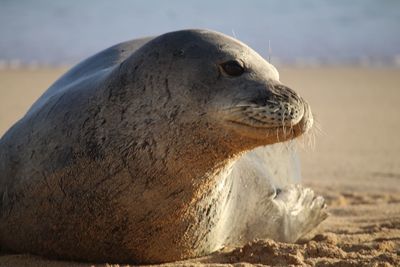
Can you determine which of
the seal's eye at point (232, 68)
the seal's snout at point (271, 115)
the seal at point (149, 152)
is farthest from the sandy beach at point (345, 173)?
the seal's eye at point (232, 68)

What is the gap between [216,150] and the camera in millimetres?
3246

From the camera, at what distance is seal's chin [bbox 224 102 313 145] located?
3.13 m

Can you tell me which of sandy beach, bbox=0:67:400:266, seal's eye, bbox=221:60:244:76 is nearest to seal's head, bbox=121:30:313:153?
seal's eye, bbox=221:60:244:76

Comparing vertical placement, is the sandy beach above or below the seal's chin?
below

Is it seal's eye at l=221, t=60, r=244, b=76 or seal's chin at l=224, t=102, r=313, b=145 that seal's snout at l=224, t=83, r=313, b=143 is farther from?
seal's eye at l=221, t=60, r=244, b=76

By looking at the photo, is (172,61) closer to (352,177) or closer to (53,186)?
(53,186)

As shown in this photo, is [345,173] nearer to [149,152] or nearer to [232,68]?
[232,68]

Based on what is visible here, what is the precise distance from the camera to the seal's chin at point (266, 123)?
3127 millimetres

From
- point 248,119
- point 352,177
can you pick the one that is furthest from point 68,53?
point 248,119

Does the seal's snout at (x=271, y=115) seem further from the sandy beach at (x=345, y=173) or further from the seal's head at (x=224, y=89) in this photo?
the sandy beach at (x=345, y=173)

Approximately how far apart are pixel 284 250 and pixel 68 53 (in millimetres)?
27731

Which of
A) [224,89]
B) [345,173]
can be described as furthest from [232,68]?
[345,173]

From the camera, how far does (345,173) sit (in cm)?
838

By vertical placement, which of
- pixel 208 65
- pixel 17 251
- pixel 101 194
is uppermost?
pixel 208 65
